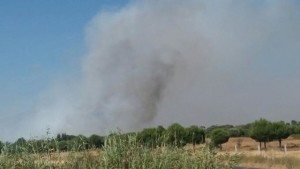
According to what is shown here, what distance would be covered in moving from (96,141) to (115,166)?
65.6 inches

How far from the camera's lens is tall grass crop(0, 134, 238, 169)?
43.1ft

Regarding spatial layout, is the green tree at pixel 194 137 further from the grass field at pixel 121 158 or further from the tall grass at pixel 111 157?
the tall grass at pixel 111 157

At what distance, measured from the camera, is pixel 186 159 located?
555 inches

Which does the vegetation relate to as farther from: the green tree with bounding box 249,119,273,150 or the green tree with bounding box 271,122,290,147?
the green tree with bounding box 271,122,290,147

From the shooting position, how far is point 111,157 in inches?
530

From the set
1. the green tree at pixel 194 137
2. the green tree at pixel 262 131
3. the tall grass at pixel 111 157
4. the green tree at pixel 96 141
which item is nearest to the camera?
the tall grass at pixel 111 157

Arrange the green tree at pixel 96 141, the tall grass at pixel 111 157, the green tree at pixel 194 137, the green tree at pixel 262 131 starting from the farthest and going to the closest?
the green tree at pixel 262 131, the green tree at pixel 194 137, the green tree at pixel 96 141, the tall grass at pixel 111 157

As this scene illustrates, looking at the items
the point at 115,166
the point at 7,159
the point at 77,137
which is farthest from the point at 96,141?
the point at 7,159

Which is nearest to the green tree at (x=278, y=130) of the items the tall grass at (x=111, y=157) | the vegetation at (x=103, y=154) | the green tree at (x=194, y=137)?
the green tree at (x=194, y=137)

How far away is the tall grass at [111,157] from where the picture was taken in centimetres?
1313

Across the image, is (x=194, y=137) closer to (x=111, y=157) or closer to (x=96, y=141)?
(x=96, y=141)

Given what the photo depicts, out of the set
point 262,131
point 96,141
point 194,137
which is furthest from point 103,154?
point 262,131

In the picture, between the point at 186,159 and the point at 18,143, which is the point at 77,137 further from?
the point at 186,159

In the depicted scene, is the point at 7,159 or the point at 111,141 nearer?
the point at 7,159
